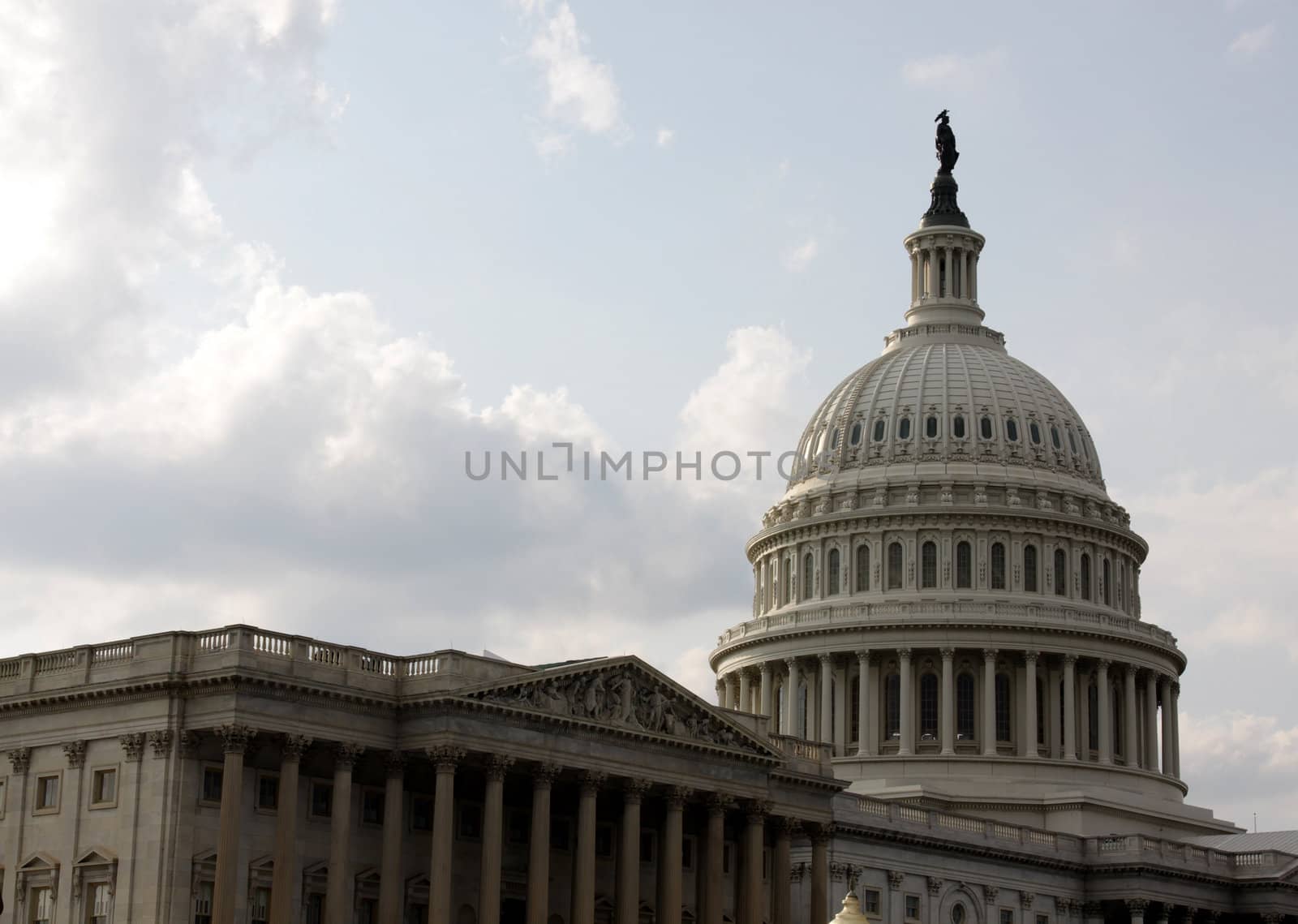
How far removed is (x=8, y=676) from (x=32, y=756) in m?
3.88

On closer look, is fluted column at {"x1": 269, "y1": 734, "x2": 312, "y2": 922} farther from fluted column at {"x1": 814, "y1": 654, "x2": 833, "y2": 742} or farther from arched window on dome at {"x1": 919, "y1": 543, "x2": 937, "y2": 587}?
arched window on dome at {"x1": 919, "y1": 543, "x2": 937, "y2": 587}

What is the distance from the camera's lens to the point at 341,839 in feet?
291

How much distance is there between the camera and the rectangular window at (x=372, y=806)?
307ft

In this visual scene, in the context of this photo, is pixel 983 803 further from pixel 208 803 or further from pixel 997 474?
pixel 208 803

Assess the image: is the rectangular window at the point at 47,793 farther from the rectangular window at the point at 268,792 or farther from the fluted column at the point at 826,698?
the fluted column at the point at 826,698

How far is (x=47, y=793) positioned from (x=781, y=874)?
109 feet

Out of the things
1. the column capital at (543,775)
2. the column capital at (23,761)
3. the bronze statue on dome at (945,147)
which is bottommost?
the column capital at (23,761)

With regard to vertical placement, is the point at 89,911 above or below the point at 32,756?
below

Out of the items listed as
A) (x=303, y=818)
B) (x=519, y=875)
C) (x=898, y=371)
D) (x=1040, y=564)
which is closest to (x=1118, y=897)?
(x=1040, y=564)

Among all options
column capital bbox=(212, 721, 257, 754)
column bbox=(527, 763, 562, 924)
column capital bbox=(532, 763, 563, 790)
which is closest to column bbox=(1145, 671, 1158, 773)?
column bbox=(527, 763, 562, 924)

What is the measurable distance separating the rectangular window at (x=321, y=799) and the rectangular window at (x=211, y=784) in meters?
4.37

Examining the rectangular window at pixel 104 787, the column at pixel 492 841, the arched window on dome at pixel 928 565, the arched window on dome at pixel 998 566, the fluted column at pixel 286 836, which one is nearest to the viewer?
the fluted column at pixel 286 836

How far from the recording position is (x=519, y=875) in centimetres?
9888

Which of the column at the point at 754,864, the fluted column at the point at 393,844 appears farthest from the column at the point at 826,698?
the fluted column at the point at 393,844
